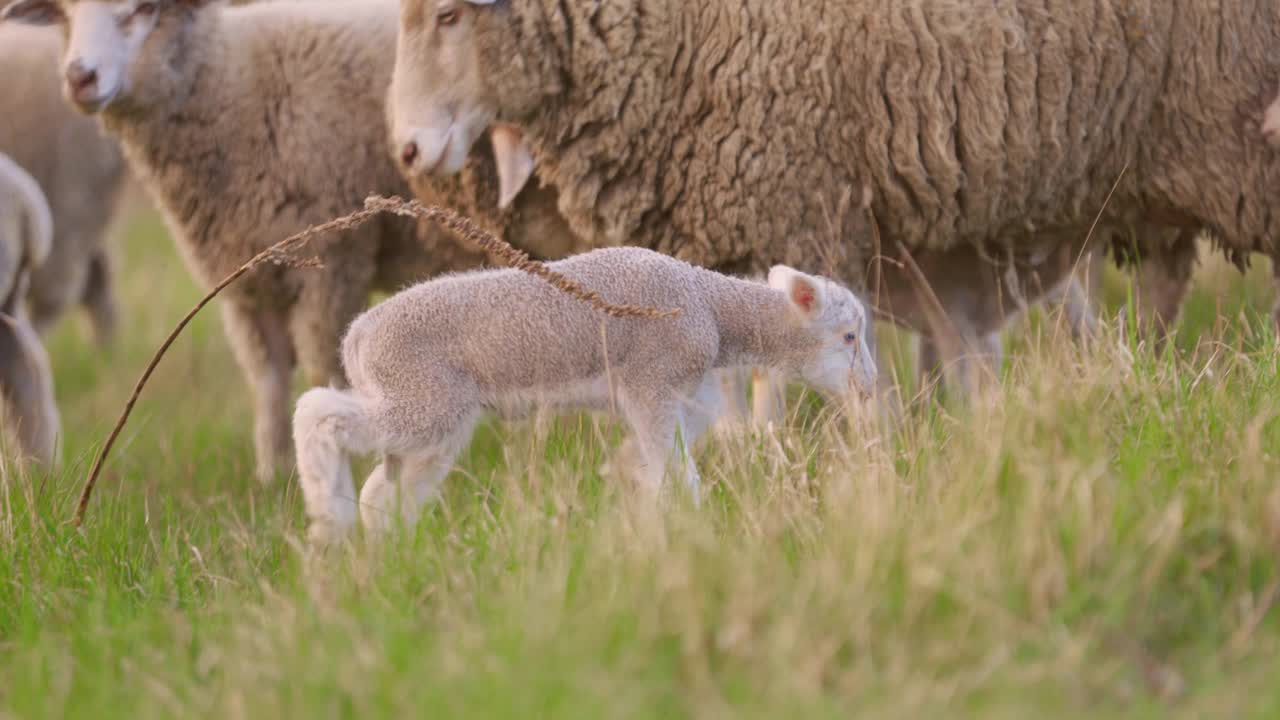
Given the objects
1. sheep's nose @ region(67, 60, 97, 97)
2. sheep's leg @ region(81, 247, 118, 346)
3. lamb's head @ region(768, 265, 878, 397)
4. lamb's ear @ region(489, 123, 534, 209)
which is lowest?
sheep's leg @ region(81, 247, 118, 346)

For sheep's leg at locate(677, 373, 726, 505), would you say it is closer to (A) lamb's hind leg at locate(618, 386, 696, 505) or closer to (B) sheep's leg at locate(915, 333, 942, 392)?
(A) lamb's hind leg at locate(618, 386, 696, 505)

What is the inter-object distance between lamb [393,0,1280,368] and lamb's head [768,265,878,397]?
2.24ft

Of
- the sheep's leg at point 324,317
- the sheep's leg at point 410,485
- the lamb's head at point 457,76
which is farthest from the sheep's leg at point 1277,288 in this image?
the sheep's leg at point 324,317

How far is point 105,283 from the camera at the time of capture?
29.7 ft

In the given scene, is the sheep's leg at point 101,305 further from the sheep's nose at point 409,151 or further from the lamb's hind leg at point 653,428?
the lamb's hind leg at point 653,428

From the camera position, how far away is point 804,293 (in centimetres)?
400

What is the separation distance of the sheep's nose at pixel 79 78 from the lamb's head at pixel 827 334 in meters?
2.86

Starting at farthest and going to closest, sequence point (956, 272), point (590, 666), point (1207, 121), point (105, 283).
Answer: point (105, 283), point (956, 272), point (1207, 121), point (590, 666)

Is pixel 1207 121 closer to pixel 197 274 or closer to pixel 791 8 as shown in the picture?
pixel 791 8

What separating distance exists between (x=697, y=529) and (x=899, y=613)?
1.48ft

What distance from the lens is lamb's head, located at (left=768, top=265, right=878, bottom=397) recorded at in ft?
13.1

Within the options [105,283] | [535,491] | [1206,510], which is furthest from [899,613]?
[105,283]

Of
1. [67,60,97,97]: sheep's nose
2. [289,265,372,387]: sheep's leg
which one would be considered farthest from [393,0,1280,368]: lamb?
[67,60,97,97]: sheep's nose

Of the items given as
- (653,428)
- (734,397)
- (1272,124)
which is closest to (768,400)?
(734,397)
